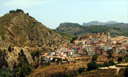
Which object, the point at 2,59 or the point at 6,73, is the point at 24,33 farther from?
the point at 6,73

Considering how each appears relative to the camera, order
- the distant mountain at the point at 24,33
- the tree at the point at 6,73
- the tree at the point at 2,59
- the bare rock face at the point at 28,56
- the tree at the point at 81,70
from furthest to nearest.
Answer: the distant mountain at the point at 24,33, the bare rock face at the point at 28,56, the tree at the point at 2,59, the tree at the point at 6,73, the tree at the point at 81,70

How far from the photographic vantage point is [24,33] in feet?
440

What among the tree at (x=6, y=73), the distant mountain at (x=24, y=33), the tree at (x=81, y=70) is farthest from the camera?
the distant mountain at (x=24, y=33)

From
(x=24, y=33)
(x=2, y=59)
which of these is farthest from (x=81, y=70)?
(x=24, y=33)

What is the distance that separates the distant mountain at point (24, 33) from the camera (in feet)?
401

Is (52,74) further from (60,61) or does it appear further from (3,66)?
(3,66)

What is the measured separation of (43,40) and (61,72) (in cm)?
6684

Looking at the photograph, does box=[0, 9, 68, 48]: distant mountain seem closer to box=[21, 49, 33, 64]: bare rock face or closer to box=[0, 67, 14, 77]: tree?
box=[21, 49, 33, 64]: bare rock face

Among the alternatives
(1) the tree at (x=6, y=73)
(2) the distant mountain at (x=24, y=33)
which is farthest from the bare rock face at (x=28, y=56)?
(2) the distant mountain at (x=24, y=33)

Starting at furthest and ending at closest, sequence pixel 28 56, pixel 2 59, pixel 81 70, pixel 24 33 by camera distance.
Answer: pixel 24 33 < pixel 28 56 < pixel 2 59 < pixel 81 70

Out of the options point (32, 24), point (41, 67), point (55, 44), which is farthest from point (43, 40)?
point (41, 67)

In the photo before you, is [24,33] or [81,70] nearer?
[81,70]

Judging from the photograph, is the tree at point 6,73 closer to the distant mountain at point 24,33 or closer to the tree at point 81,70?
the tree at point 81,70

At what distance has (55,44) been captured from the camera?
436 feet
